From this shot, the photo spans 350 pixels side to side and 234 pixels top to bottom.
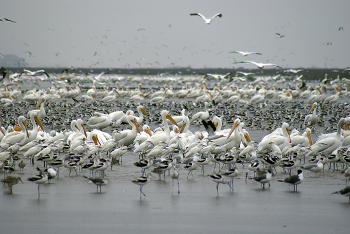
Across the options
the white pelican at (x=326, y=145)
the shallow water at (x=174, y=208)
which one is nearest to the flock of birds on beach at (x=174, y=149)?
the white pelican at (x=326, y=145)

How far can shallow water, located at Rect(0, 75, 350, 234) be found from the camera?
525 cm

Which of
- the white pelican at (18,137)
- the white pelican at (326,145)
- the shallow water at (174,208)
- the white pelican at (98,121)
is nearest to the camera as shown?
the shallow water at (174,208)

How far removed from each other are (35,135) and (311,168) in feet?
24.7

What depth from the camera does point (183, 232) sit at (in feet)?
16.7

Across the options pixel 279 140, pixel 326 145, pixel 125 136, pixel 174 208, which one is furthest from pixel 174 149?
pixel 326 145

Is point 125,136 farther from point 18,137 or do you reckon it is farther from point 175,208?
point 175,208

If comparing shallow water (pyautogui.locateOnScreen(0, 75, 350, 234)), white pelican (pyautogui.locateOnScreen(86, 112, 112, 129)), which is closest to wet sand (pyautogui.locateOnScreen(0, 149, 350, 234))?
shallow water (pyautogui.locateOnScreen(0, 75, 350, 234))

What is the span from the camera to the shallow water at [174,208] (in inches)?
207

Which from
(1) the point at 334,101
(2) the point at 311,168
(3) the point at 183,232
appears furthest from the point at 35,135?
(1) the point at 334,101

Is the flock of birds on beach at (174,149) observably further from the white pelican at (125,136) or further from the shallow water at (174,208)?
the shallow water at (174,208)

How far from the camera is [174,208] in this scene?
6004 mm

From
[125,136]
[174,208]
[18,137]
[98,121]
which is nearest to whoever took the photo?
[174,208]

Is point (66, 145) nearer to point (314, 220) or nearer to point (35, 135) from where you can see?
point (35, 135)

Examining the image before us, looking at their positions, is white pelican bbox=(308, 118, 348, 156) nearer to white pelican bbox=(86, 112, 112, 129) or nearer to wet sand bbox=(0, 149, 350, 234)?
wet sand bbox=(0, 149, 350, 234)
